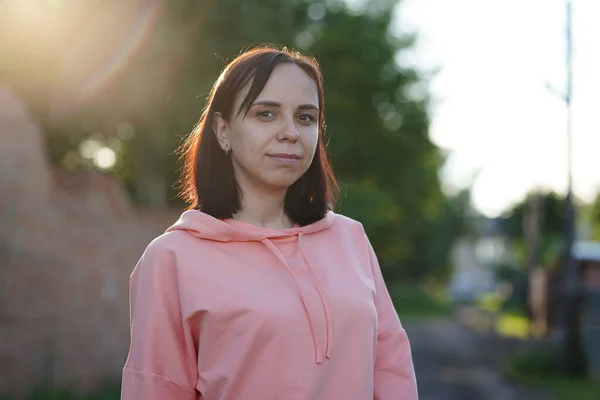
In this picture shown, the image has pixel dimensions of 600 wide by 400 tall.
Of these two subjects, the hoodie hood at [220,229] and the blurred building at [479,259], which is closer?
the hoodie hood at [220,229]

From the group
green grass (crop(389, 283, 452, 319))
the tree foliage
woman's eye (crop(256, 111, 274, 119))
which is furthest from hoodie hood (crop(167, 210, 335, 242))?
green grass (crop(389, 283, 452, 319))

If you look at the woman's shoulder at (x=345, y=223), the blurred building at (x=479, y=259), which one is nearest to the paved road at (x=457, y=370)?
the woman's shoulder at (x=345, y=223)

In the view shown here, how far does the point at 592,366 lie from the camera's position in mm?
20234

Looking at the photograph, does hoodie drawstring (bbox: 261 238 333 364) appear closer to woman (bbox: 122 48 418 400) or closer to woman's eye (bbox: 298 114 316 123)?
woman (bbox: 122 48 418 400)

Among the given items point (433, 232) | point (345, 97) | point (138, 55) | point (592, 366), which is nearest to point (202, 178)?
point (138, 55)

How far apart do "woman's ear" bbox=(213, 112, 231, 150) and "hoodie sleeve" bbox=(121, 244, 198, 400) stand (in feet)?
1.42

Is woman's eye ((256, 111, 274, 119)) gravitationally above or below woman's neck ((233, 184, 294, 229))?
above

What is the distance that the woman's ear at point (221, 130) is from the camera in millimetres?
3104

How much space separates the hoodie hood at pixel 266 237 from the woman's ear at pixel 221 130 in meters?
0.25

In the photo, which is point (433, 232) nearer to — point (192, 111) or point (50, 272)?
point (192, 111)

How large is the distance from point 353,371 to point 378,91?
97.9 feet

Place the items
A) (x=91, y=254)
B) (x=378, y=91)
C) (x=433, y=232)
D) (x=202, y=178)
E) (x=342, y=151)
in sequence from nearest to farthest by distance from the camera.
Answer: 1. (x=202, y=178)
2. (x=91, y=254)
3. (x=342, y=151)
4. (x=378, y=91)
5. (x=433, y=232)

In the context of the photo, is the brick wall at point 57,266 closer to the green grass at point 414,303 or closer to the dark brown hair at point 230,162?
the dark brown hair at point 230,162

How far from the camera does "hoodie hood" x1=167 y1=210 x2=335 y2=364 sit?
287cm
